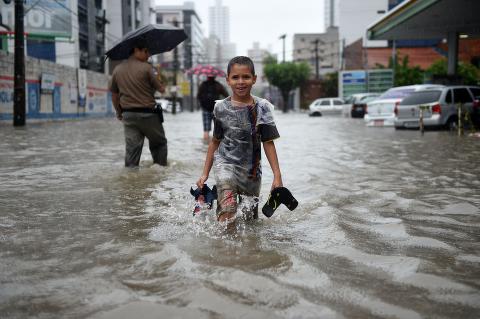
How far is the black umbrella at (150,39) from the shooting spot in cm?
689

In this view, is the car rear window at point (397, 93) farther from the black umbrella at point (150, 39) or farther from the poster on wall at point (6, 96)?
the poster on wall at point (6, 96)

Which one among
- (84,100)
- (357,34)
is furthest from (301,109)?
(84,100)

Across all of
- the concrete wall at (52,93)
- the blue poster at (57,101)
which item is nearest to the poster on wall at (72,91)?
the concrete wall at (52,93)

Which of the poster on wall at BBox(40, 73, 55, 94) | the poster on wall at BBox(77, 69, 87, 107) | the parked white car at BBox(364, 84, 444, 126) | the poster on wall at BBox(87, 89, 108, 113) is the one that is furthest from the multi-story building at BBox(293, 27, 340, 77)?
the parked white car at BBox(364, 84, 444, 126)

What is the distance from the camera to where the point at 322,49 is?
107312 millimetres

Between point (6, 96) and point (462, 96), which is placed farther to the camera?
point (6, 96)

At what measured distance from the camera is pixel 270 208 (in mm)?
3670

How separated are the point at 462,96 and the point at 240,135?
14.6 m

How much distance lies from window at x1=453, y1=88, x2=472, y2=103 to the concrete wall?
57.0 ft

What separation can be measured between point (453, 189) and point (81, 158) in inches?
244

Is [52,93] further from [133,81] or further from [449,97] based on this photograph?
[133,81]

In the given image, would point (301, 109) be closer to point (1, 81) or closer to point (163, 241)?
point (1, 81)

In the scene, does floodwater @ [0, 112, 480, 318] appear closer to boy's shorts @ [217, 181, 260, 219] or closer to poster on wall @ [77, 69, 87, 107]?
boy's shorts @ [217, 181, 260, 219]

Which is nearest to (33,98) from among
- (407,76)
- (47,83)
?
(47,83)
